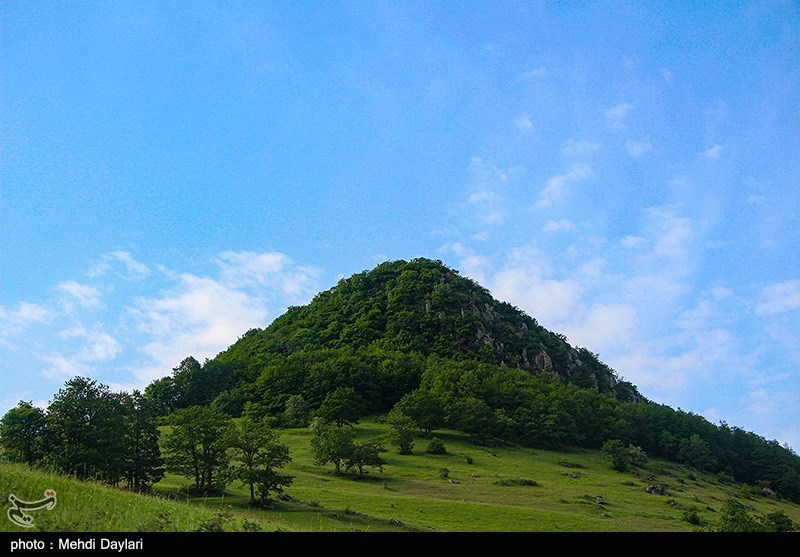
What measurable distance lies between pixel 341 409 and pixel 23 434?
64.0 meters

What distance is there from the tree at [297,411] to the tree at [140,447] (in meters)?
53.5

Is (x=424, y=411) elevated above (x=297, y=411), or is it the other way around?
(x=424, y=411)

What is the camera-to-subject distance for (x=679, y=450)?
128250mm

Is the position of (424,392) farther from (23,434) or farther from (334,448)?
(23,434)

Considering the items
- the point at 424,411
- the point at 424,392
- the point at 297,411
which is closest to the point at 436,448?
the point at 424,411

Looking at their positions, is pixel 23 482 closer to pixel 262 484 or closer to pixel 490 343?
pixel 262 484

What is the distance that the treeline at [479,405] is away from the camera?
11150 centimetres

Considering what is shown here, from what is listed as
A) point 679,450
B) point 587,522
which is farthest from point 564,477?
point 679,450

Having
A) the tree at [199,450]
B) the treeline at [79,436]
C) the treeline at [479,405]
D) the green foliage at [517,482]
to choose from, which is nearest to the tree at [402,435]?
the treeline at [479,405]

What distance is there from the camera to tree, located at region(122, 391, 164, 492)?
51.5 metres

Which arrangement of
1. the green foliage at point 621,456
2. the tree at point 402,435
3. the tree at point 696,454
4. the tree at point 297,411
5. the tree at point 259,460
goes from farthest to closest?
the tree at point 696,454
the tree at point 297,411
the green foliage at point 621,456
the tree at point 402,435
the tree at point 259,460

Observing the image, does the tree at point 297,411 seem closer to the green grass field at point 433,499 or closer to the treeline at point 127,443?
the green grass field at point 433,499

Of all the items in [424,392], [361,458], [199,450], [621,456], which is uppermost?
[424,392]

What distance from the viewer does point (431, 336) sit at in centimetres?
17775
